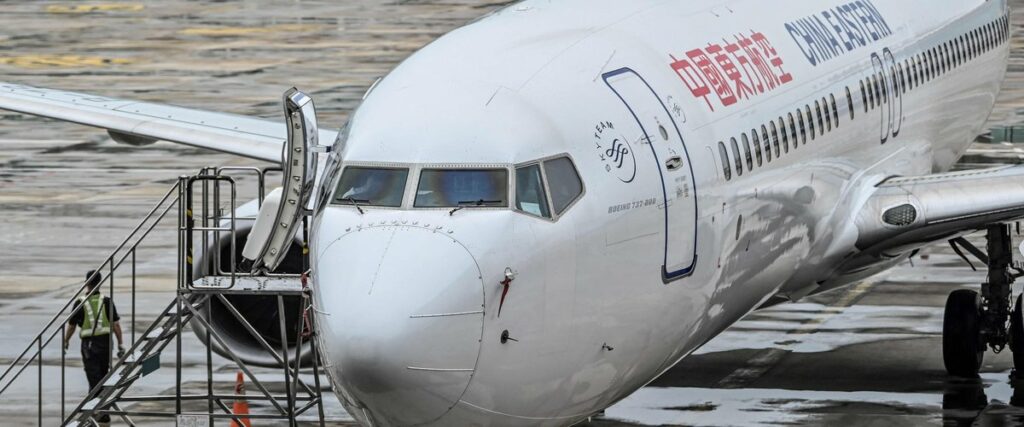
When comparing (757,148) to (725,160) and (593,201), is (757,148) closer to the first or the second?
(725,160)

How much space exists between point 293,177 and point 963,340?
9.31 m

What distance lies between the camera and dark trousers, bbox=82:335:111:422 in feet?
61.1

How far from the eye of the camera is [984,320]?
19844 millimetres

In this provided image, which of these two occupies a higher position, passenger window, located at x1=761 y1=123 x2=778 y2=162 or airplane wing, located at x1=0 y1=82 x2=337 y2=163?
airplane wing, located at x1=0 y1=82 x2=337 y2=163

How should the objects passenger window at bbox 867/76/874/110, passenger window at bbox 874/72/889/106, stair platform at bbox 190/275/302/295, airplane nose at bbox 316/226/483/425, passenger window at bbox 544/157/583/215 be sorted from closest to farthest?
airplane nose at bbox 316/226/483/425
passenger window at bbox 544/157/583/215
stair platform at bbox 190/275/302/295
passenger window at bbox 867/76/874/110
passenger window at bbox 874/72/889/106

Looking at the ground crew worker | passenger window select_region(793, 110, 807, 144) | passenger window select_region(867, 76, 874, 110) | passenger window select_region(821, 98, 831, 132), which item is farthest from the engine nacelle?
passenger window select_region(867, 76, 874, 110)

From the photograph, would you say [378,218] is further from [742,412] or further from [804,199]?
[742,412]

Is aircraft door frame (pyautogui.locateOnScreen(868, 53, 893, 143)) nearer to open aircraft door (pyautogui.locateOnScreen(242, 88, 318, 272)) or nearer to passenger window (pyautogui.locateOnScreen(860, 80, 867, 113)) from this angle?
passenger window (pyautogui.locateOnScreen(860, 80, 867, 113))

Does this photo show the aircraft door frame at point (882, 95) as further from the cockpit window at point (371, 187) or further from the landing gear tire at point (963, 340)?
the cockpit window at point (371, 187)

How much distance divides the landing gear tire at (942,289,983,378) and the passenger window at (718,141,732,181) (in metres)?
6.20

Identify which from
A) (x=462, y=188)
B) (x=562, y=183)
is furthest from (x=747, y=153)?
(x=462, y=188)

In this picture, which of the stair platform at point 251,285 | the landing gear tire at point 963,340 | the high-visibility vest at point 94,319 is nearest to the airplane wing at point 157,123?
the high-visibility vest at point 94,319

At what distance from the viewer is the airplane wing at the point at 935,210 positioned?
693 inches

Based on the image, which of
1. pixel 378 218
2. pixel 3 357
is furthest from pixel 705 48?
pixel 3 357
